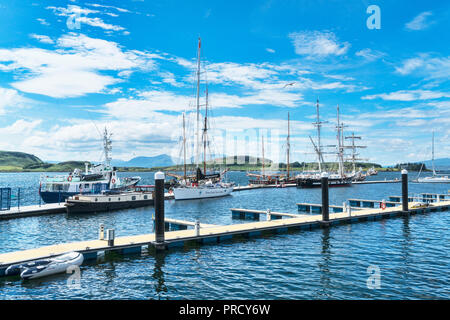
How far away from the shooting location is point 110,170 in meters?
66.6

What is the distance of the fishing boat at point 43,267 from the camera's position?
17766 millimetres

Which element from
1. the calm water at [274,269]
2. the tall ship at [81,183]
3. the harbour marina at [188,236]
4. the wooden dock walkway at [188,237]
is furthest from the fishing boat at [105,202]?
the wooden dock walkway at [188,237]

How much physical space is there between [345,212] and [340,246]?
13925 mm

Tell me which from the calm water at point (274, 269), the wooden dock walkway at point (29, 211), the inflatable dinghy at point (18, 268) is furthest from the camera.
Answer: the wooden dock walkway at point (29, 211)

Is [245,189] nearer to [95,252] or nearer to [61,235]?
[61,235]

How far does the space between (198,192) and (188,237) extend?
46.1 meters

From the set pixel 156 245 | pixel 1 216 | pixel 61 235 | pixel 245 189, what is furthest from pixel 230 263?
pixel 245 189

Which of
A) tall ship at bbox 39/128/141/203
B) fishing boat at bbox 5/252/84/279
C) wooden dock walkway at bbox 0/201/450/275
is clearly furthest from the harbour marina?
tall ship at bbox 39/128/141/203

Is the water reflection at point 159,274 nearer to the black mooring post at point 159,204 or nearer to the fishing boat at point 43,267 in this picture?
the black mooring post at point 159,204

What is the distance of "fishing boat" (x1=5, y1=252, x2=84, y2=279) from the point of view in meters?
17.8

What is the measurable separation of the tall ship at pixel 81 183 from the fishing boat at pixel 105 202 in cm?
721

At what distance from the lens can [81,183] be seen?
198ft

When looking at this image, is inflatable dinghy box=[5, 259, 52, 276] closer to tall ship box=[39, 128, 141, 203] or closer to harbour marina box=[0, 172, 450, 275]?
harbour marina box=[0, 172, 450, 275]

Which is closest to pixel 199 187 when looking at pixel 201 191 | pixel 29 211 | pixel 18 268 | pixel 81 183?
pixel 201 191
